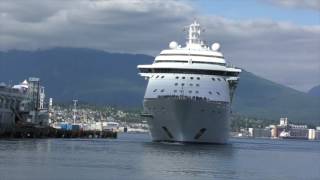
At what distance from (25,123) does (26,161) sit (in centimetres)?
7784

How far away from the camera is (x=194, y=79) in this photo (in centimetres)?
10081

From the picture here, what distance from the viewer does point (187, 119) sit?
96188 millimetres

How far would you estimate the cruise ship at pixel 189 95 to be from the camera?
96.5 meters

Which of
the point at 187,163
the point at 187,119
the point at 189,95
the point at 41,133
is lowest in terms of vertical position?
the point at 187,163

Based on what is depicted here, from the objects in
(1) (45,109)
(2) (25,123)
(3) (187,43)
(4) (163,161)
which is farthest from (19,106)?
(4) (163,161)

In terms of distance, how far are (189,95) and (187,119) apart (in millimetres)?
3307

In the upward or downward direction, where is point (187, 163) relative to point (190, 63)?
downward

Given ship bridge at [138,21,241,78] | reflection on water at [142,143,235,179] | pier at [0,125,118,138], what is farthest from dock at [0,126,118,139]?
reflection on water at [142,143,235,179]

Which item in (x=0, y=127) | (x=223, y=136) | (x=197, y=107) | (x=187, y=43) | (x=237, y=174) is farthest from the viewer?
(x=0, y=127)

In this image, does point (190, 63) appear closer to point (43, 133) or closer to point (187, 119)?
point (187, 119)

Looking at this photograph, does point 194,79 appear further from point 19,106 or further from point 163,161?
point 19,106

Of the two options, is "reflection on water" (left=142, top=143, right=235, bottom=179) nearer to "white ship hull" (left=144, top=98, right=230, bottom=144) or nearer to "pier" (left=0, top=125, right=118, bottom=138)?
"white ship hull" (left=144, top=98, right=230, bottom=144)

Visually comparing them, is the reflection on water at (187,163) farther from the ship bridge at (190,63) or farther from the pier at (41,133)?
the pier at (41,133)

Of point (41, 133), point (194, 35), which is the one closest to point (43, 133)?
point (41, 133)
